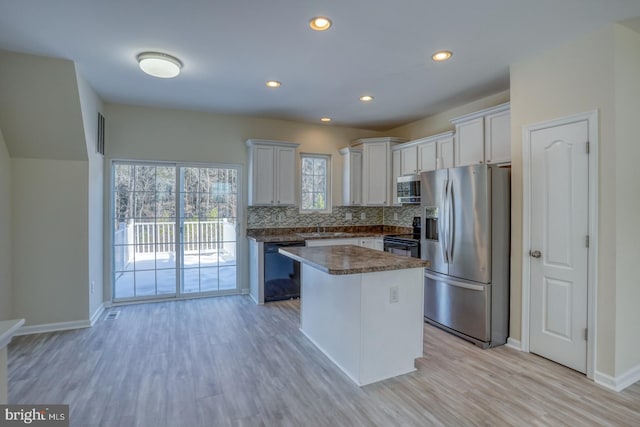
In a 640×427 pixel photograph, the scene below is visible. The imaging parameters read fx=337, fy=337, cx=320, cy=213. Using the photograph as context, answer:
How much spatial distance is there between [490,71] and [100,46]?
3.68 meters

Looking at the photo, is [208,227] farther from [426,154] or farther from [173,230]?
[426,154]

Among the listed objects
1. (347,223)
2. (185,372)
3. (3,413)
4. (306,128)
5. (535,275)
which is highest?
(306,128)

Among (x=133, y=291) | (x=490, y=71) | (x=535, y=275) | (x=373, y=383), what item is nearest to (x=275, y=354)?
(x=373, y=383)

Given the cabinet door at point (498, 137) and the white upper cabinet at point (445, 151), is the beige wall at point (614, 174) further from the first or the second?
the white upper cabinet at point (445, 151)

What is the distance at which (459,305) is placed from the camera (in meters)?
3.57

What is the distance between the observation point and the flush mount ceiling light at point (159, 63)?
10.0 ft

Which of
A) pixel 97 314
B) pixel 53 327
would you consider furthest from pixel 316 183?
pixel 53 327

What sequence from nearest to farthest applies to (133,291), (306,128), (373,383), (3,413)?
(3,413), (373,383), (133,291), (306,128)

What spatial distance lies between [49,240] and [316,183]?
3687 mm

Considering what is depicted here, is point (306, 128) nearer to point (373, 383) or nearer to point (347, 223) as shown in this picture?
point (347, 223)

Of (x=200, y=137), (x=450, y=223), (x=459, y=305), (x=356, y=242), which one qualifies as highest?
(x=200, y=137)

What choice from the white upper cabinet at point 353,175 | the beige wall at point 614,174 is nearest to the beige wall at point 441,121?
the white upper cabinet at point 353,175

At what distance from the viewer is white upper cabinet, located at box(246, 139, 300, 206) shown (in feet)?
16.7

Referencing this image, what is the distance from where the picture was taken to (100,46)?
2.93 metres
